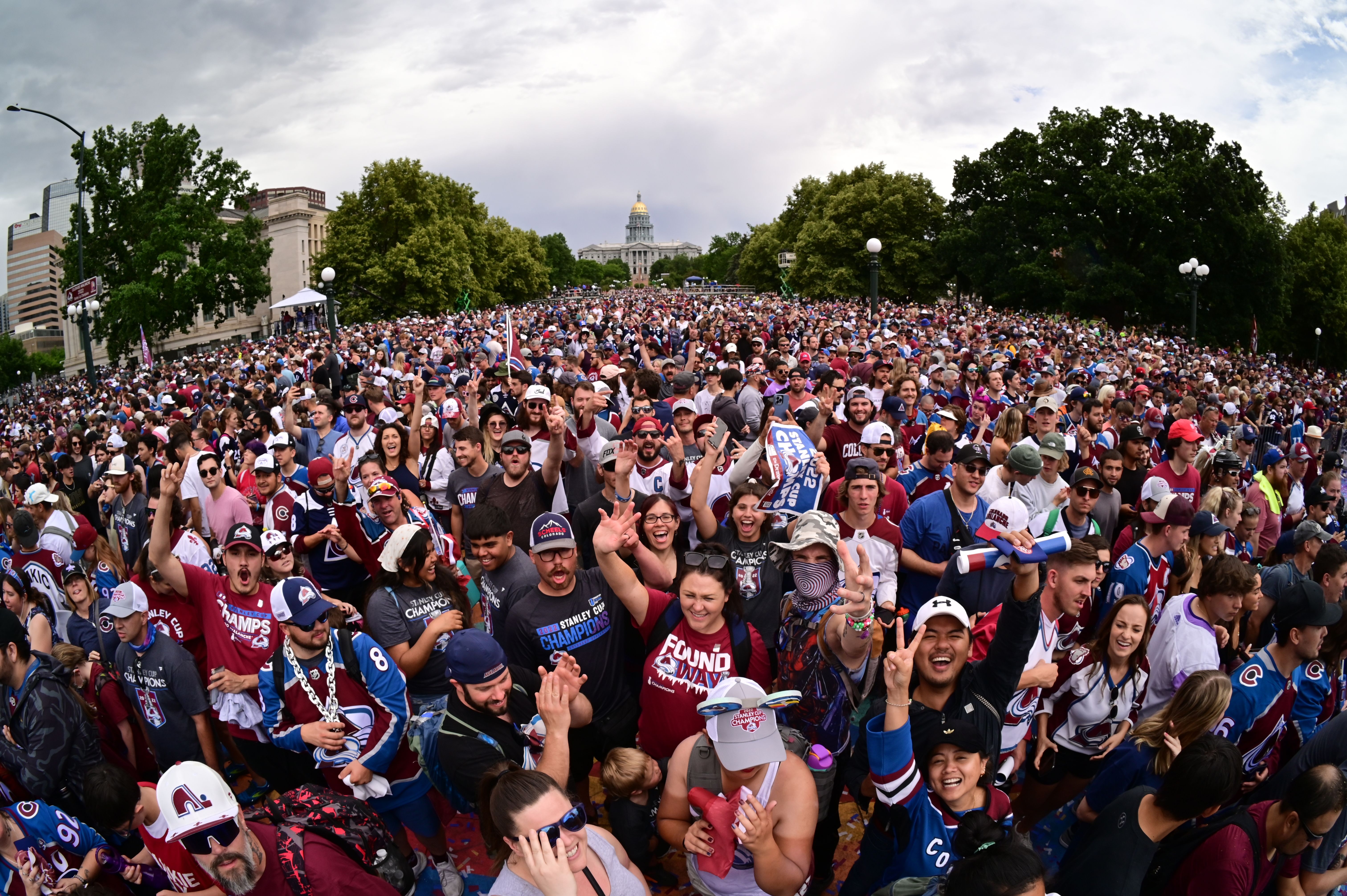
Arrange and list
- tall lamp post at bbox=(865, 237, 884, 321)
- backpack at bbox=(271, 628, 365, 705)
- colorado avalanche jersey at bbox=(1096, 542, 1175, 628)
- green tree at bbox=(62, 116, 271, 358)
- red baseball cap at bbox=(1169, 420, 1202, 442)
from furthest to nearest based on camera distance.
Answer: green tree at bbox=(62, 116, 271, 358)
tall lamp post at bbox=(865, 237, 884, 321)
red baseball cap at bbox=(1169, 420, 1202, 442)
colorado avalanche jersey at bbox=(1096, 542, 1175, 628)
backpack at bbox=(271, 628, 365, 705)

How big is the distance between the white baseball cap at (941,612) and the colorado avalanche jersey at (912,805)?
1.57ft

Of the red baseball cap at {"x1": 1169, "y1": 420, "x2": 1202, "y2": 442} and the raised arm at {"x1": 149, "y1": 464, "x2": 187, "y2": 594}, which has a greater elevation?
the red baseball cap at {"x1": 1169, "y1": 420, "x2": 1202, "y2": 442}

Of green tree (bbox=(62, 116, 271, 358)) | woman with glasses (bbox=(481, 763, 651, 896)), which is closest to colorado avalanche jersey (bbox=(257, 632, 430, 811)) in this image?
woman with glasses (bbox=(481, 763, 651, 896))

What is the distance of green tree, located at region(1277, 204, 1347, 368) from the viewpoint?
161ft

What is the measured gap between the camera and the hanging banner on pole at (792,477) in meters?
5.57

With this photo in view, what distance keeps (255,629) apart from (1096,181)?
47.4 m

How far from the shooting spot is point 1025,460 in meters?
5.24

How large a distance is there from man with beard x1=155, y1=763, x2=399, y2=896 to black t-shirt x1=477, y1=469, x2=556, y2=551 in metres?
3.09

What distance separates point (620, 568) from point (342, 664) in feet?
4.46

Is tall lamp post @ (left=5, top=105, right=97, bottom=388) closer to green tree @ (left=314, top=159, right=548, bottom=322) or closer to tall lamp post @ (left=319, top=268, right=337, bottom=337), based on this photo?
tall lamp post @ (left=319, top=268, right=337, bottom=337)

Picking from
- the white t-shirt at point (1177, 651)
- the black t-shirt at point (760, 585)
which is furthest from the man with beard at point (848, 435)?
the white t-shirt at point (1177, 651)

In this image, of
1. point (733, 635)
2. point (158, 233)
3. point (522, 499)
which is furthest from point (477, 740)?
point (158, 233)

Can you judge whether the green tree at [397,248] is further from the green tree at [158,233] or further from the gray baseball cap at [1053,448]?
the gray baseball cap at [1053,448]

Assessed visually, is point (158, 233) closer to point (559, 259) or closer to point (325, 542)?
point (325, 542)
